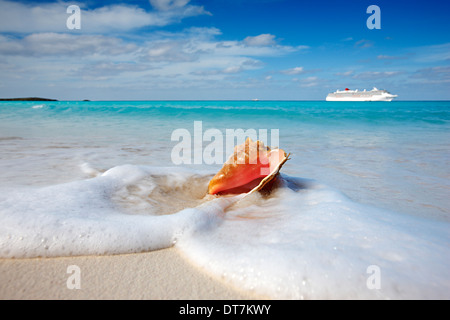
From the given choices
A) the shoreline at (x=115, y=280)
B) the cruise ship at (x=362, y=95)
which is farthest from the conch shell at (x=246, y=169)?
the cruise ship at (x=362, y=95)

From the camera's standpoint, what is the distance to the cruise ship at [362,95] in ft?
214

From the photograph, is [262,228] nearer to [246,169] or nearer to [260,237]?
[260,237]

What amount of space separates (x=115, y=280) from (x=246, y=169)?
1317mm

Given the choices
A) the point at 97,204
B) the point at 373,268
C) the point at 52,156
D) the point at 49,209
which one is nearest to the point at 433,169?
the point at 373,268

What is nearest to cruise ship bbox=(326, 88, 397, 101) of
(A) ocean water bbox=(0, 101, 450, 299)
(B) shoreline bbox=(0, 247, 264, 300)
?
(A) ocean water bbox=(0, 101, 450, 299)

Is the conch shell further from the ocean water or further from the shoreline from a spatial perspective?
the shoreline

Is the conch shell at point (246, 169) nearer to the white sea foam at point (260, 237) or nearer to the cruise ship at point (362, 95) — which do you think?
the white sea foam at point (260, 237)

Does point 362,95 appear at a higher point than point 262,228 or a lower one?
higher

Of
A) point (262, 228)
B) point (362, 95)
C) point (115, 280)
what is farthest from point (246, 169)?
point (362, 95)

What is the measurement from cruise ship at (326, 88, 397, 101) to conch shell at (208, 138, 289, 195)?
73.9m

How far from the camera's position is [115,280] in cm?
119

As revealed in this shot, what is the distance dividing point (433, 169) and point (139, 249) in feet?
12.4

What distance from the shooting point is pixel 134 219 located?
67.1 inches

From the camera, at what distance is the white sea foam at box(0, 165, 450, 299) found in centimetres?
118
